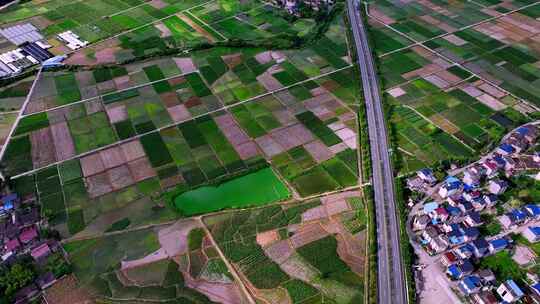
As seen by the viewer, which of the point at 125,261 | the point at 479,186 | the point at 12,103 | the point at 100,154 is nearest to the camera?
the point at 125,261

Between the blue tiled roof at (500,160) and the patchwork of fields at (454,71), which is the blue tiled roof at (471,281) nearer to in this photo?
the patchwork of fields at (454,71)

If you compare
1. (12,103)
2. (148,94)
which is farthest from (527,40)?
(12,103)

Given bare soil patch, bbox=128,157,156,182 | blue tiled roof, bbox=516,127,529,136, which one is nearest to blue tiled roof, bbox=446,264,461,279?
blue tiled roof, bbox=516,127,529,136

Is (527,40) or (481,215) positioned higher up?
(527,40)

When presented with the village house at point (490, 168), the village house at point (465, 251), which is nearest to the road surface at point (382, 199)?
the village house at point (465, 251)

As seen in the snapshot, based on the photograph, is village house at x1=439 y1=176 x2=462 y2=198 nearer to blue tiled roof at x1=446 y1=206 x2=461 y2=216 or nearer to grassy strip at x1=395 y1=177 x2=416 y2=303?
blue tiled roof at x1=446 y1=206 x2=461 y2=216

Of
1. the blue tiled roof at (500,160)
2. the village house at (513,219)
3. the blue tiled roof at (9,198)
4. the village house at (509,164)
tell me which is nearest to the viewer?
the village house at (513,219)

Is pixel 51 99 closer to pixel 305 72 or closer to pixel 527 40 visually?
pixel 305 72
